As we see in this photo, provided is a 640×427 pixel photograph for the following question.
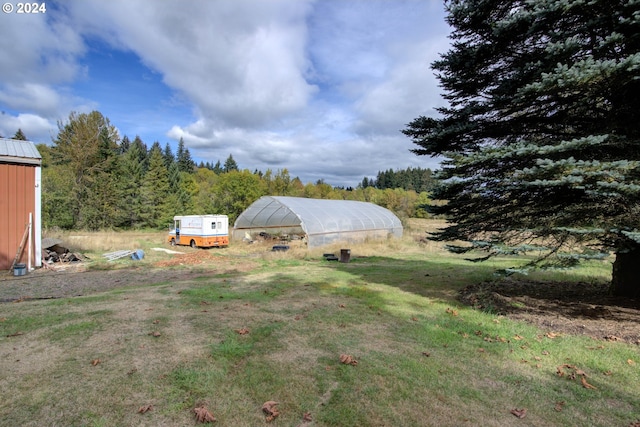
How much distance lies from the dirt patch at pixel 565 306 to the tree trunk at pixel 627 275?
21cm

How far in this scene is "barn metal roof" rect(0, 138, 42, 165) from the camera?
1206cm

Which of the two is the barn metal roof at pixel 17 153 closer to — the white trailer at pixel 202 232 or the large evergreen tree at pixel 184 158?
the white trailer at pixel 202 232

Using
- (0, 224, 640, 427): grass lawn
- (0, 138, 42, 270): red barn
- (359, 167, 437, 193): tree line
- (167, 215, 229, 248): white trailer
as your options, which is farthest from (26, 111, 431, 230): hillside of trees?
(359, 167, 437, 193): tree line

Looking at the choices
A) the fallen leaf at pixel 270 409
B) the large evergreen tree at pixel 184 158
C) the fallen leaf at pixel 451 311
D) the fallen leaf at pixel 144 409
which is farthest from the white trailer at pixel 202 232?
the large evergreen tree at pixel 184 158

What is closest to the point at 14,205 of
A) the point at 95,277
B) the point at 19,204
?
the point at 19,204

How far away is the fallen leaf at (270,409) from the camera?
3.00 m

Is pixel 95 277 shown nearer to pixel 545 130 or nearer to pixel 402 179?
pixel 545 130

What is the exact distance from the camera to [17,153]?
12359 mm

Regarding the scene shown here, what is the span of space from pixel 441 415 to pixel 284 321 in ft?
10.2

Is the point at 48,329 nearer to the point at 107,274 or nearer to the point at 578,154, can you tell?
the point at 107,274

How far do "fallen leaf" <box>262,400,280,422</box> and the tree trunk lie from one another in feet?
23.0

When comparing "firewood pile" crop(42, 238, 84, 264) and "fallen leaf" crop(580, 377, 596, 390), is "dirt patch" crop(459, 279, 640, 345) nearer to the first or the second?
"fallen leaf" crop(580, 377, 596, 390)

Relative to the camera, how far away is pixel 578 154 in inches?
216

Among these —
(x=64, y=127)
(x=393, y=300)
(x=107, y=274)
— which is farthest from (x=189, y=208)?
(x=393, y=300)
